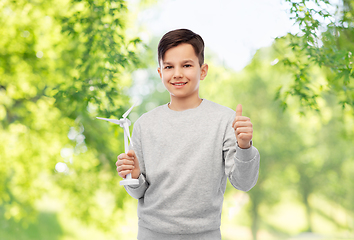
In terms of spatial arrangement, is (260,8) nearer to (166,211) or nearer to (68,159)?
(68,159)

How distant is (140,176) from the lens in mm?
1635

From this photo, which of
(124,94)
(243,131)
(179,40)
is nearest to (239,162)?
(243,131)

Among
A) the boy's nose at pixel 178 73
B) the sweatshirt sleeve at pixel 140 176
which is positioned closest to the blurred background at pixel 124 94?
the sweatshirt sleeve at pixel 140 176

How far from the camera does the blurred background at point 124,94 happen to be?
11.6 ft

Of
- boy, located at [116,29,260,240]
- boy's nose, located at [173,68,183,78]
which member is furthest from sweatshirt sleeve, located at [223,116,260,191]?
boy's nose, located at [173,68,183,78]

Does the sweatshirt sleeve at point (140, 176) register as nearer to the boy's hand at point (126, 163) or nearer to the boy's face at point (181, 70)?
the boy's hand at point (126, 163)

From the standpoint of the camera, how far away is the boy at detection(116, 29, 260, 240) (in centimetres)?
150

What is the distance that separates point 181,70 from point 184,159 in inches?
Result: 17.7

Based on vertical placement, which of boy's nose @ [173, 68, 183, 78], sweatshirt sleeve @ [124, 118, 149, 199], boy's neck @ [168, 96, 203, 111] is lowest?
sweatshirt sleeve @ [124, 118, 149, 199]

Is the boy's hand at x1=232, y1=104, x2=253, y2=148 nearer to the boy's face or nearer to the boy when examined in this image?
the boy

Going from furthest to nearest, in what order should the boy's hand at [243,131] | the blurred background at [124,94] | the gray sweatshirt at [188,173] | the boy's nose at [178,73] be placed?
the blurred background at [124,94] → the boy's nose at [178,73] → the gray sweatshirt at [188,173] → the boy's hand at [243,131]

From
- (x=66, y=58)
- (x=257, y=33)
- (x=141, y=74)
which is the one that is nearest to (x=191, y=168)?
(x=66, y=58)

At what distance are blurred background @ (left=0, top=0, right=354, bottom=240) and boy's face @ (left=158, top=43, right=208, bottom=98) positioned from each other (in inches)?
70.3

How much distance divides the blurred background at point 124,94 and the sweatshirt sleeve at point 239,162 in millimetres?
1890
